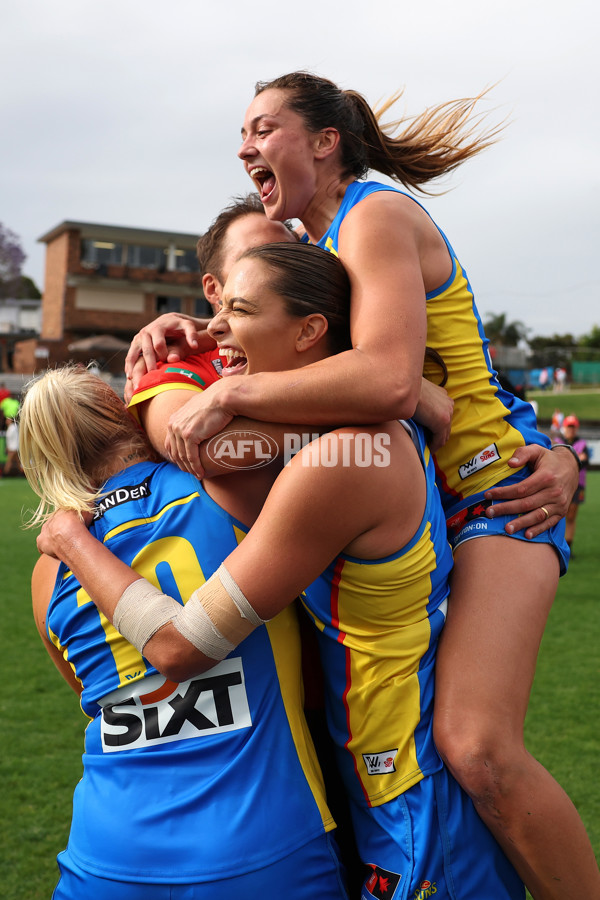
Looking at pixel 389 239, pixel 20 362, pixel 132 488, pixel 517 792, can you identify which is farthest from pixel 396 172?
pixel 20 362

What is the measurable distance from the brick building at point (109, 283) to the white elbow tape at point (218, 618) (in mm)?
49951

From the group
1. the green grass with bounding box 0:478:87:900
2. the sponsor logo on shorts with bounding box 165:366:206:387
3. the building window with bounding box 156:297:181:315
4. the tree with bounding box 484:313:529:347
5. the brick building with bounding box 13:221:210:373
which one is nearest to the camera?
the sponsor logo on shorts with bounding box 165:366:206:387

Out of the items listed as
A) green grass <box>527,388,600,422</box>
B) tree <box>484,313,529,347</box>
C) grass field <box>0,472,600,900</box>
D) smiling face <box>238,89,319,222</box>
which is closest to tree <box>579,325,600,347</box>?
tree <box>484,313,529,347</box>

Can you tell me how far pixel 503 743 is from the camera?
2.05 meters

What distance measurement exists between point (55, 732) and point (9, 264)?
223 ft

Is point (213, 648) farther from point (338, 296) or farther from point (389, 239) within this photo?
point (389, 239)

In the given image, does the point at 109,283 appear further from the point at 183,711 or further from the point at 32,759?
the point at 183,711

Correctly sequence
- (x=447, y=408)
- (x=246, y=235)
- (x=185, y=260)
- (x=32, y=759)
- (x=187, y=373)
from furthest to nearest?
(x=185, y=260) → (x=32, y=759) → (x=246, y=235) → (x=187, y=373) → (x=447, y=408)

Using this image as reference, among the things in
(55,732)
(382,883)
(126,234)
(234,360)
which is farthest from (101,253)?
(382,883)

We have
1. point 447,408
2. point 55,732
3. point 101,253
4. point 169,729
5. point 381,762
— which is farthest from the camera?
point 101,253

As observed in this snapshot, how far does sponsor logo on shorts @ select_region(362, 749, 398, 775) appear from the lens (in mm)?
1955

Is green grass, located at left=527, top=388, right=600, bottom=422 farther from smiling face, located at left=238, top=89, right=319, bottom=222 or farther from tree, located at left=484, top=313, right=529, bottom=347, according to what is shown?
smiling face, located at left=238, top=89, right=319, bottom=222

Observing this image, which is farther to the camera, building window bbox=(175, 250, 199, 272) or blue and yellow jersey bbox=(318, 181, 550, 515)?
building window bbox=(175, 250, 199, 272)

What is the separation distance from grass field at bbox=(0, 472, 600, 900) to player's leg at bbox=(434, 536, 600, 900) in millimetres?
1513
